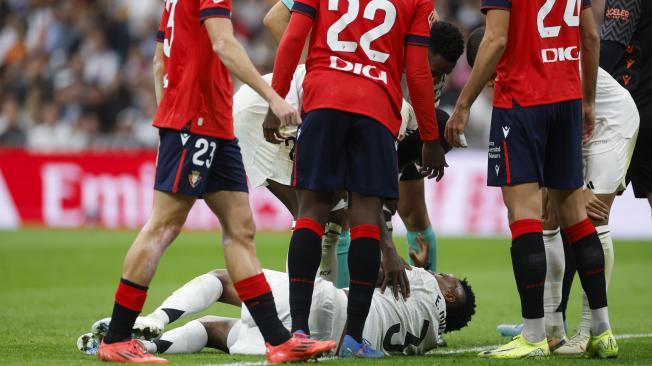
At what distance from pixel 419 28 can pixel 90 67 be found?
56.6 ft

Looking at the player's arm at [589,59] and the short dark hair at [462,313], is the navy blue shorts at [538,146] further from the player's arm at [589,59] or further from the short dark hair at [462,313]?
the short dark hair at [462,313]

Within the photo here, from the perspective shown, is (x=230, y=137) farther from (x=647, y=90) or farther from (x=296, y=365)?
(x=647, y=90)

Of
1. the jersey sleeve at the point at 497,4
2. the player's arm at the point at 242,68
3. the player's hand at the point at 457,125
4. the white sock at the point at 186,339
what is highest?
the jersey sleeve at the point at 497,4

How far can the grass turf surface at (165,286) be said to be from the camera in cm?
656

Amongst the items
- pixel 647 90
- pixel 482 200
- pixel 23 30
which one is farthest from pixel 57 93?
pixel 647 90

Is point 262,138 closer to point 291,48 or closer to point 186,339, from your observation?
point 291,48

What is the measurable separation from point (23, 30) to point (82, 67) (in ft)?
Answer: 7.44

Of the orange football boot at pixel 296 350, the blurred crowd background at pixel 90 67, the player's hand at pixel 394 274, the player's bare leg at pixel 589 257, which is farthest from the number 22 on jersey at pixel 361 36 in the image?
the blurred crowd background at pixel 90 67

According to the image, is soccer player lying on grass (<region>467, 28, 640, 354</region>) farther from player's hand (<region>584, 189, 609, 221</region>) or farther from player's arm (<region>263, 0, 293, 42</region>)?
player's arm (<region>263, 0, 293, 42</region>)

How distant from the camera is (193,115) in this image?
19.0ft

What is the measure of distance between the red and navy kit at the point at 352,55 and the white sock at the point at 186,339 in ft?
4.95

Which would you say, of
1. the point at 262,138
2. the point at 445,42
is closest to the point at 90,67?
the point at 262,138

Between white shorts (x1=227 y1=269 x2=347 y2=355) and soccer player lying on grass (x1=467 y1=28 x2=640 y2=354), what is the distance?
56.6 inches

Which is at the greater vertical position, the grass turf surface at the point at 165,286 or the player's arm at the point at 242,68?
the player's arm at the point at 242,68
